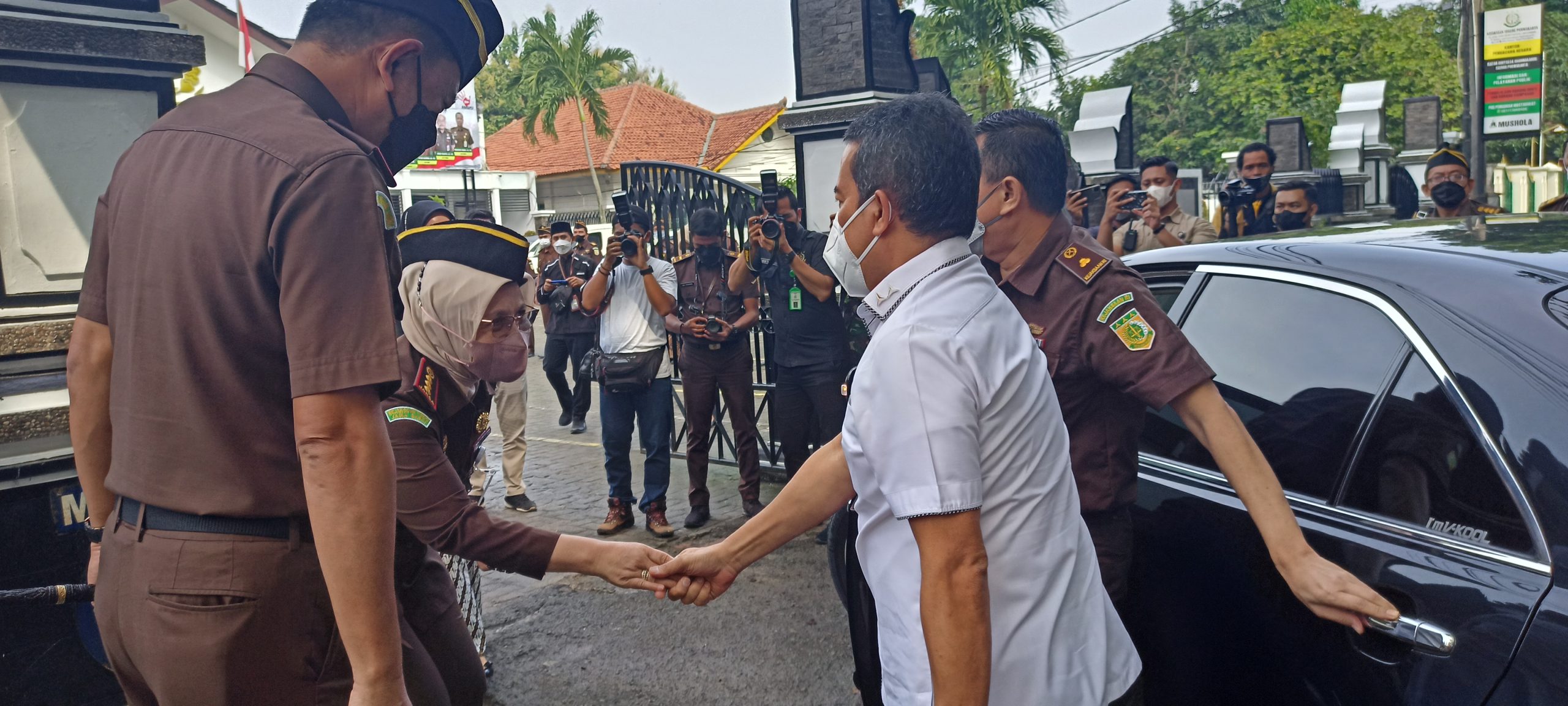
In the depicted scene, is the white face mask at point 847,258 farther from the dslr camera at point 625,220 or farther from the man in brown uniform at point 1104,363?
the dslr camera at point 625,220

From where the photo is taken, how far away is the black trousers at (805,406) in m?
6.05

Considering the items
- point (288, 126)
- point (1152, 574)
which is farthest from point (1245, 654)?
point (288, 126)

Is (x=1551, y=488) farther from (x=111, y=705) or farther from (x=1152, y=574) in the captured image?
(x=111, y=705)

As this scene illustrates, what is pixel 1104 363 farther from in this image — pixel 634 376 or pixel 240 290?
pixel 634 376

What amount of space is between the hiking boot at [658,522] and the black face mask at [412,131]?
13.4ft

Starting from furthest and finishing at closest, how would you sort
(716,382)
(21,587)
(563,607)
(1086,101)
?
(1086,101) < (716,382) < (563,607) < (21,587)

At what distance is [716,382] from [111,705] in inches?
141

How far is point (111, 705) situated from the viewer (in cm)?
346

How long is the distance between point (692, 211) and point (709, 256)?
2.67 ft

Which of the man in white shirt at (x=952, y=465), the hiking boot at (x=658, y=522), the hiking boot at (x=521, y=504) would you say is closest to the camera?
the man in white shirt at (x=952, y=465)

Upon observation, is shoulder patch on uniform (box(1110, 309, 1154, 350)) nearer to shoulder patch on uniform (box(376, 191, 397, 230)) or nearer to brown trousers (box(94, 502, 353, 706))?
shoulder patch on uniform (box(376, 191, 397, 230))

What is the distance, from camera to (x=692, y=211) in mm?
7395

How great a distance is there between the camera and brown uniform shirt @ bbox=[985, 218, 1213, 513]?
2348 mm

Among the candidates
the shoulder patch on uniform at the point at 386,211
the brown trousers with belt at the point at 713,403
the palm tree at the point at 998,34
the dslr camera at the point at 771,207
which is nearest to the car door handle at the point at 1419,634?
the shoulder patch on uniform at the point at 386,211
